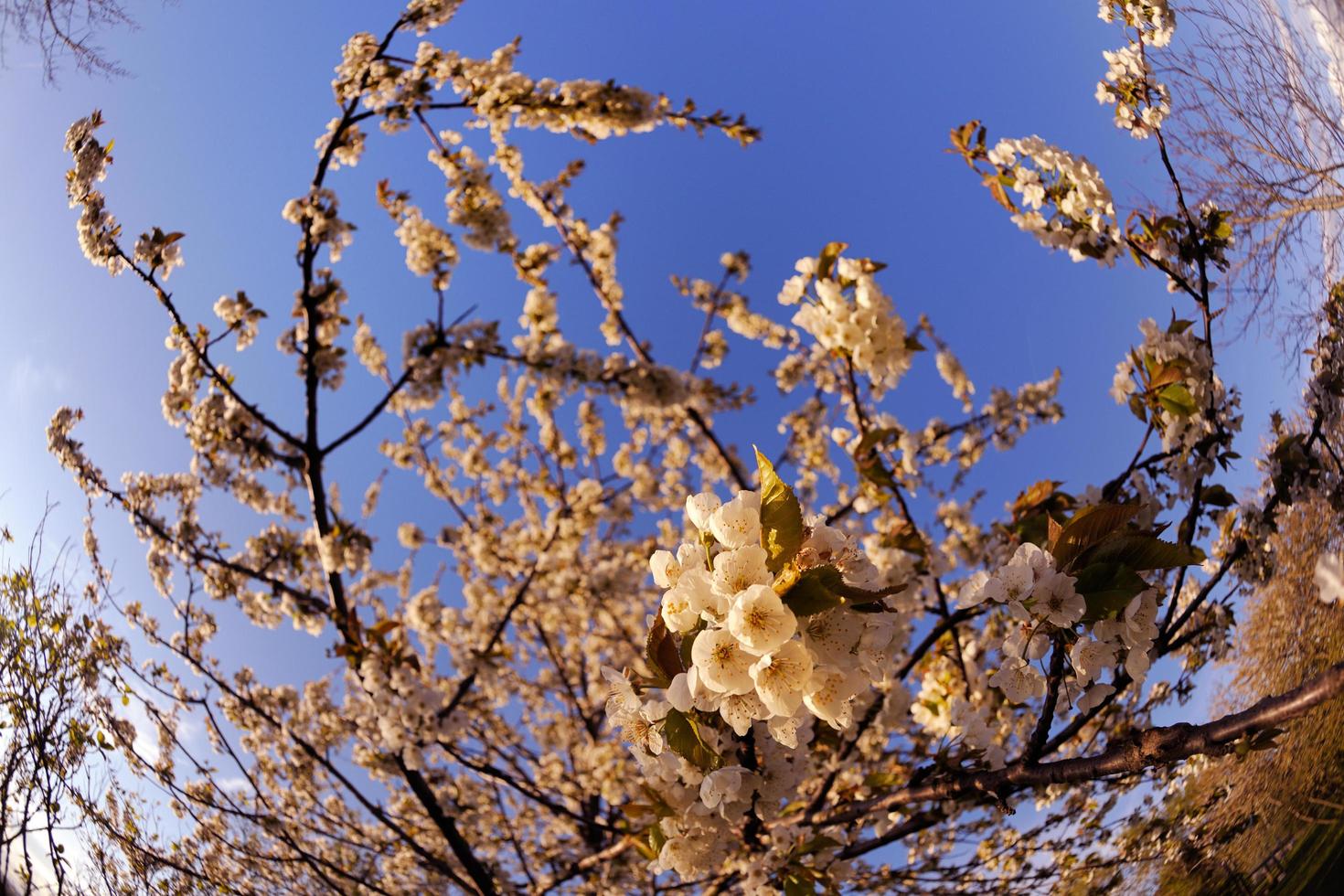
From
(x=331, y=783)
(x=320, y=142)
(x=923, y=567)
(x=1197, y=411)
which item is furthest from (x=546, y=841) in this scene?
(x=1197, y=411)

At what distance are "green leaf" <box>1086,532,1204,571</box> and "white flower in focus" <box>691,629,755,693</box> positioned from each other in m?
0.34

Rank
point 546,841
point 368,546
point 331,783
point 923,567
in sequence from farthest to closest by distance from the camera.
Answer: point 546,841 < point 331,783 < point 368,546 < point 923,567

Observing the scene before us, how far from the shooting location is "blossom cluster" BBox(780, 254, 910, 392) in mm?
1436

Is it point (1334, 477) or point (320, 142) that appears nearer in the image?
point (1334, 477)

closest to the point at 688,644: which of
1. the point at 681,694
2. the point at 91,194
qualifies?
the point at 681,694

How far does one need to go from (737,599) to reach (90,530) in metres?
2.72

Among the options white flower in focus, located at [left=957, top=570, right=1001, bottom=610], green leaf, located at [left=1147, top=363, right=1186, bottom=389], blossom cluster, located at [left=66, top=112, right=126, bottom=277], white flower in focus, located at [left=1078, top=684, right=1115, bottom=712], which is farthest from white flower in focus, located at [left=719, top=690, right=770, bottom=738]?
blossom cluster, located at [left=66, top=112, right=126, bottom=277]

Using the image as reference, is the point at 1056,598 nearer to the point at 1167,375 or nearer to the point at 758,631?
the point at 758,631

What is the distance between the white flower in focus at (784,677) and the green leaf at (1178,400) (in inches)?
34.9

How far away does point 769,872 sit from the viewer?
3.21 ft

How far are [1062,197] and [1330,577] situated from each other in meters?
1.15

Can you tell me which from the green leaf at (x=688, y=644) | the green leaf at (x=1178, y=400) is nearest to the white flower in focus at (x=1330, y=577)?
the green leaf at (x=688, y=644)

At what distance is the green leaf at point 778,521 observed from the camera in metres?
0.59

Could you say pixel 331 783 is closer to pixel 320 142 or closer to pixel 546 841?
pixel 546 841
